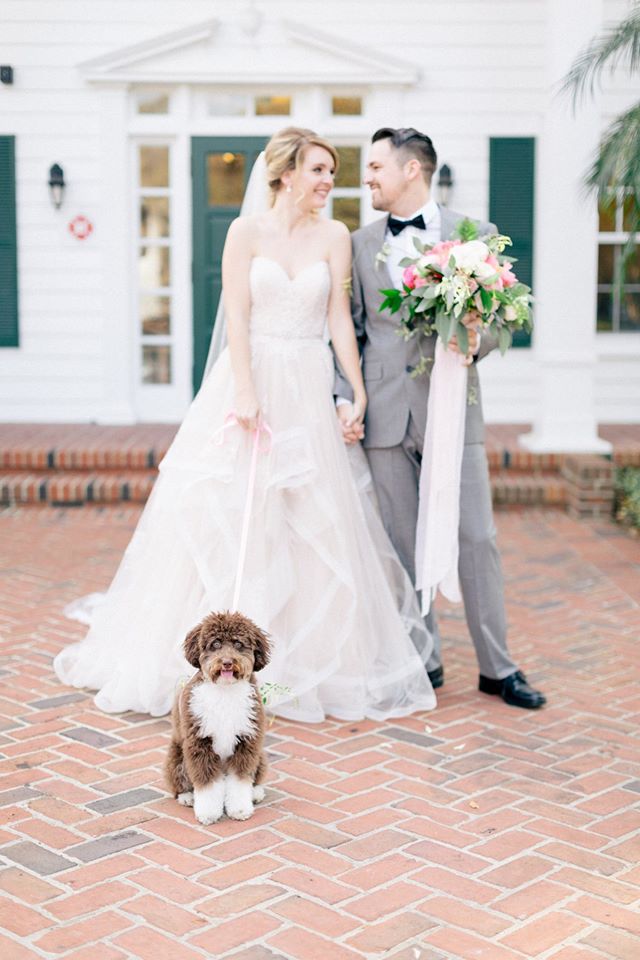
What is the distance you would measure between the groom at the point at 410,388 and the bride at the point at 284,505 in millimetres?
102

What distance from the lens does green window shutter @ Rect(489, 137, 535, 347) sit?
10305 millimetres

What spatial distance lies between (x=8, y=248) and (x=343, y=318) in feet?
20.3

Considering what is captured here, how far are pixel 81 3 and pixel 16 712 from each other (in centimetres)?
724

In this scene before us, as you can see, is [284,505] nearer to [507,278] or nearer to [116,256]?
[507,278]

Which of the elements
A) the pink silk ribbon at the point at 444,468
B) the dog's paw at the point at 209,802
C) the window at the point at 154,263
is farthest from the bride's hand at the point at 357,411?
the window at the point at 154,263

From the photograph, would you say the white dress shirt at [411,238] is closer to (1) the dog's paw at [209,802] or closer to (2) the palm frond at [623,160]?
(1) the dog's paw at [209,802]

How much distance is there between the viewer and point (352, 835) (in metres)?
3.68

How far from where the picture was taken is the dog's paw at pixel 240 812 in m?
3.75

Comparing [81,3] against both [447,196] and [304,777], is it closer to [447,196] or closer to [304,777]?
[447,196]

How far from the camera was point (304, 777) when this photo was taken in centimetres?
414

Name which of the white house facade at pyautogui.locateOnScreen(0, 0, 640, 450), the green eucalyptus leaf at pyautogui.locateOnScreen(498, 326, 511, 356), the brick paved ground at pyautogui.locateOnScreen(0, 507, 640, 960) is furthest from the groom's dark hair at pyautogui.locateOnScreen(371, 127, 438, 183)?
the white house facade at pyautogui.locateOnScreen(0, 0, 640, 450)

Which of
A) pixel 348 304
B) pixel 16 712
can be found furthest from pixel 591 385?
pixel 16 712

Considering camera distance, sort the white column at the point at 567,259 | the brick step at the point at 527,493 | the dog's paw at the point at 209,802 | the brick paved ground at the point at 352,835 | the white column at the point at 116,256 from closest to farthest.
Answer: the brick paved ground at the point at 352,835 < the dog's paw at the point at 209,802 < the brick step at the point at 527,493 < the white column at the point at 567,259 < the white column at the point at 116,256

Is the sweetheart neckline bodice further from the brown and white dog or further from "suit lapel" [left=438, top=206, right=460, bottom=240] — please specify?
the brown and white dog
